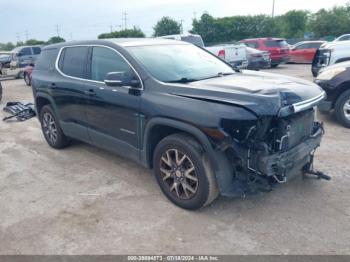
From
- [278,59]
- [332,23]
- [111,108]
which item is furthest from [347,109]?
[332,23]

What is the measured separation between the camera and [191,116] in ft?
10.8

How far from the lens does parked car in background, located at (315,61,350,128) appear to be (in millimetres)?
6184

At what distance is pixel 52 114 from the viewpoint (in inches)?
222

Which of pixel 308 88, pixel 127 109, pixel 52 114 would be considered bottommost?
pixel 52 114

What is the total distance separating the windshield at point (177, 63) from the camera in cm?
388

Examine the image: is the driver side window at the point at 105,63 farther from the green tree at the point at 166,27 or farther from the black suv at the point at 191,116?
the green tree at the point at 166,27

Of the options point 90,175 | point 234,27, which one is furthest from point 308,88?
point 234,27

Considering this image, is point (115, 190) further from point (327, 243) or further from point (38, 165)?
point (327, 243)

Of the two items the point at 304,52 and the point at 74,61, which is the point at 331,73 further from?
the point at 304,52

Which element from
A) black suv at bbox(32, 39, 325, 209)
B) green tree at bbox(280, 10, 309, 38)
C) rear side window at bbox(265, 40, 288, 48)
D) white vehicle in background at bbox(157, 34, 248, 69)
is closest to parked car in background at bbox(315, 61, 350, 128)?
black suv at bbox(32, 39, 325, 209)

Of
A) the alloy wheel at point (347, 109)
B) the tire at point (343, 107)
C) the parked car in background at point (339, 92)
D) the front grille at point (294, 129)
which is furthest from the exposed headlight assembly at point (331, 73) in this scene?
the front grille at point (294, 129)

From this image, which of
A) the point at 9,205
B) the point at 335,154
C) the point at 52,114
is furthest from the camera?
the point at 52,114

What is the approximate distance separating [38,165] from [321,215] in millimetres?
4059

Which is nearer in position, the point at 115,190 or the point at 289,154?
the point at 289,154
